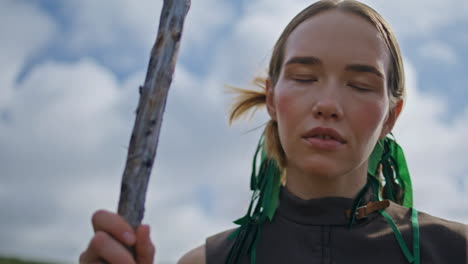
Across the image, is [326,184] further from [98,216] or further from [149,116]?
[98,216]

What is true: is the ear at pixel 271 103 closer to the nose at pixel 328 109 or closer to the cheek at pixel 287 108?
the cheek at pixel 287 108

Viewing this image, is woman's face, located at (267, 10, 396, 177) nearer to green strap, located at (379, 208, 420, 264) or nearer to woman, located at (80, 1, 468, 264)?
woman, located at (80, 1, 468, 264)

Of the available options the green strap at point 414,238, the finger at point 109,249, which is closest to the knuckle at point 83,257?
the finger at point 109,249

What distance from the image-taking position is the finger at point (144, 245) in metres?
2.31

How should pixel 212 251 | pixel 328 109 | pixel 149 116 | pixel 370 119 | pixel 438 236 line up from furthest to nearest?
pixel 212 251
pixel 438 236
pixel 370 119
pixel 328 109
pixel 149 116

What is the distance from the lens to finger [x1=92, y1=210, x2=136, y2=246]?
226 cm

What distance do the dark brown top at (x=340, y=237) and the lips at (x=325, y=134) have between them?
43cm

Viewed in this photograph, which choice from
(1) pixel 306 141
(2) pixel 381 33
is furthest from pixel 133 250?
(2) pixel 381 33

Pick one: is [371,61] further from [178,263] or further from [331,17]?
[178,263]

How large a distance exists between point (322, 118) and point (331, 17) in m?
0.77

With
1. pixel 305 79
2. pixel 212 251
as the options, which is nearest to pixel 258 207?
pixel 212 251

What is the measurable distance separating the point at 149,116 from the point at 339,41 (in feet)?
5.00

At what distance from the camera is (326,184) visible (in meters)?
3.49

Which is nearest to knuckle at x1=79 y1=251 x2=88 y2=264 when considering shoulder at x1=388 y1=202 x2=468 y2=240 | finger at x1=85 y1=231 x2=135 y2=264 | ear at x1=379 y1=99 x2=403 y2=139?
finger at x1=85 y1=231 x2=135 y2=264
